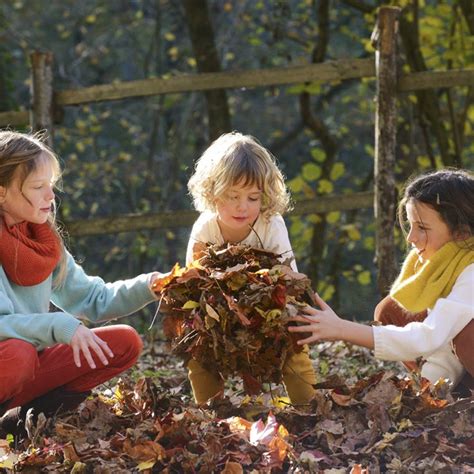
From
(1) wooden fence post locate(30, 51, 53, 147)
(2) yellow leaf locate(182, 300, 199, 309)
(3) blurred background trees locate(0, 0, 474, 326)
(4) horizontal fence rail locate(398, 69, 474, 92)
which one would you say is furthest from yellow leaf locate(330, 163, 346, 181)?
(2) yellow leaf locate(182, 300, 199, 309)

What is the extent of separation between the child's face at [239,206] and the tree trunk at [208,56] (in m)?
3.68

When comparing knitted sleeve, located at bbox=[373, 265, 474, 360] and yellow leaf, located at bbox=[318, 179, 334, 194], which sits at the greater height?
yellow leaf, located at bbox=[318, 179, 334, 194]

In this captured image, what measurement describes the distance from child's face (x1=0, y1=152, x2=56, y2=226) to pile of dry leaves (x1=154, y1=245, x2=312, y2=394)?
0.47 metres

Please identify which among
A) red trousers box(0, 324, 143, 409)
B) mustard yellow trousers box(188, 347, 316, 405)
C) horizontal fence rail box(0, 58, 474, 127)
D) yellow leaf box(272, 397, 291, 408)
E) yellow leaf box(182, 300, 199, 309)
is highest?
horizontal fence rail box(0, 58, 474, 127)

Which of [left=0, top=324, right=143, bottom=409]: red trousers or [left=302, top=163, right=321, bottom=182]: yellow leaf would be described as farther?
[left=302, top=163, right=321, bottom=182]: yellow leaf

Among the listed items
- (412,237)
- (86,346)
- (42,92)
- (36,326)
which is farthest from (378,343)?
(42,92)

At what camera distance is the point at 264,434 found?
9.84 feet

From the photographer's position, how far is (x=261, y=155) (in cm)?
365

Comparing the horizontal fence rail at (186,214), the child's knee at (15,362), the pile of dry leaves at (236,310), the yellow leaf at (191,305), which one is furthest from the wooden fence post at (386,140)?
the child's knee at (15,362)

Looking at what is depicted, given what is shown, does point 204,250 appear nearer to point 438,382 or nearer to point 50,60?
point 438,382

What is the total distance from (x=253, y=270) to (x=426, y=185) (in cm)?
72

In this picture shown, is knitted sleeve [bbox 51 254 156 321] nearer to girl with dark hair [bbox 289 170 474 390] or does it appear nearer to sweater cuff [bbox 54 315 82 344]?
sweater cuff [bbox 54 315 82 344]

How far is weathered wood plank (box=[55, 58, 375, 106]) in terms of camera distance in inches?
225

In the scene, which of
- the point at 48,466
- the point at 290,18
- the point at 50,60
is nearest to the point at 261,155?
the point at 48,466
